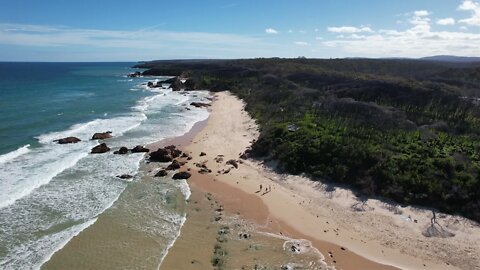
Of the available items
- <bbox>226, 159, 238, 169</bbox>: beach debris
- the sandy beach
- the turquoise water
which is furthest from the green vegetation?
the turquoise water

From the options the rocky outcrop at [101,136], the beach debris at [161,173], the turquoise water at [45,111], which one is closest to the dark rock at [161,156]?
the beach debris at [161,173]

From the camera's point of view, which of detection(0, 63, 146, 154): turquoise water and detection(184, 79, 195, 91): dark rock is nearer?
detection(0, 63, 146, 154): turquoise water

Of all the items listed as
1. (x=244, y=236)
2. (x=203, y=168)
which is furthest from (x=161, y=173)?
(x=244, y=236)

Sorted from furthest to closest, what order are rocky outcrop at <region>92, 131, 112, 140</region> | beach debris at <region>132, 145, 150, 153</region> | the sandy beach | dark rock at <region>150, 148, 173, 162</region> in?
rocky outcrop at <region>92, 131, 112, 140</region>
beach debris at <region>132, 145, 150, 153</region>
dark rock at <region>150, 148, 173, 162</region>
the sandy beach

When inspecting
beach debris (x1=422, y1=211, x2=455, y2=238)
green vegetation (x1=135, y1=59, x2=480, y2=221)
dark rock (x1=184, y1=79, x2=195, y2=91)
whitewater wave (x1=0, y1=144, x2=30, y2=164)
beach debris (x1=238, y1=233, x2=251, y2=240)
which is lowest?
dark rock (x1=184, y1=79, x2=195, y2=91)

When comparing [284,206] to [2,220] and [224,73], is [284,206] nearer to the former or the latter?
[2,220]

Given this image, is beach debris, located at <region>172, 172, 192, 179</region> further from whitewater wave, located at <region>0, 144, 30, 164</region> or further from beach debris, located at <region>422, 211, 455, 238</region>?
beach debris, located at <region>422, 211, 455, 238</region>

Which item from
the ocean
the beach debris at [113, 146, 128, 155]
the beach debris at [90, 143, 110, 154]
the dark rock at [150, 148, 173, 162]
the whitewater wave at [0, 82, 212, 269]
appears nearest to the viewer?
the whitewater wave at [0, 82, 212, 269]

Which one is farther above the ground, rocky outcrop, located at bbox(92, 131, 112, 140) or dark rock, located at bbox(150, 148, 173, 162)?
dark rock, located at bbox(150, 148, 173, 162)

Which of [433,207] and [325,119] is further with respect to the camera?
[325,119]

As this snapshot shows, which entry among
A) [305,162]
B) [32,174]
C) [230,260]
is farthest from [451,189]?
[32,174]
